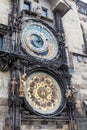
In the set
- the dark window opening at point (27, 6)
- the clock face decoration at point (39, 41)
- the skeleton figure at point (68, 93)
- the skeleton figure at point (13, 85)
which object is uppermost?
the dark window opening at point (27, 6)

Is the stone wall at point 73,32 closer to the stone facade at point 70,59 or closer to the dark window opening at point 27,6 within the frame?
the stone facade at point 70,59

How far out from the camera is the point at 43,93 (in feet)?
27.5

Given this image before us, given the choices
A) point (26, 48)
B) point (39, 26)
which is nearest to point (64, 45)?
point (39, 26)

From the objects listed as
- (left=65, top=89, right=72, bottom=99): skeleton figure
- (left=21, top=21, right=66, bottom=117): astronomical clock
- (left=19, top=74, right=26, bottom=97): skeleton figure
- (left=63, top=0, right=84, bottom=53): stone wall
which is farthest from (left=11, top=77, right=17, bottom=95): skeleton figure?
(left=63, top=0, right=84, bottom=53): stone wall

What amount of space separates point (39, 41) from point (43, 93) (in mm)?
2514

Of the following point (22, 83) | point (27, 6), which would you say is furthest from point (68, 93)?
point (27, 6)

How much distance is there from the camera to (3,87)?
24.6 feet

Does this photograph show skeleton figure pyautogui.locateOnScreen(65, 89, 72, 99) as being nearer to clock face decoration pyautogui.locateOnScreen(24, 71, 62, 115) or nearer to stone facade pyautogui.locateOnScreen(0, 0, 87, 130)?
clock face decoration pyautogui.locateOnScreen(24, 71, 62, 115)

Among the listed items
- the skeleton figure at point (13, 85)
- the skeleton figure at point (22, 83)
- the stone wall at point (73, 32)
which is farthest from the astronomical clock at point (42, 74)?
the stone wall at point (73, 32)

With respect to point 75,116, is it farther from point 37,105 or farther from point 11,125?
point 11,125

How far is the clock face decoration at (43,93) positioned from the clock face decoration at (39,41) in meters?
1.02

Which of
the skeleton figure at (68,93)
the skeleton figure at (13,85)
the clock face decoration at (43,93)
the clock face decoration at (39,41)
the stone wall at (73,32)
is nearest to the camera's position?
the skeleton figure at (13,85)

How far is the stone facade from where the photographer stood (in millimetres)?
7417

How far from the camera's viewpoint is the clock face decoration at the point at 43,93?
796 centimetres
